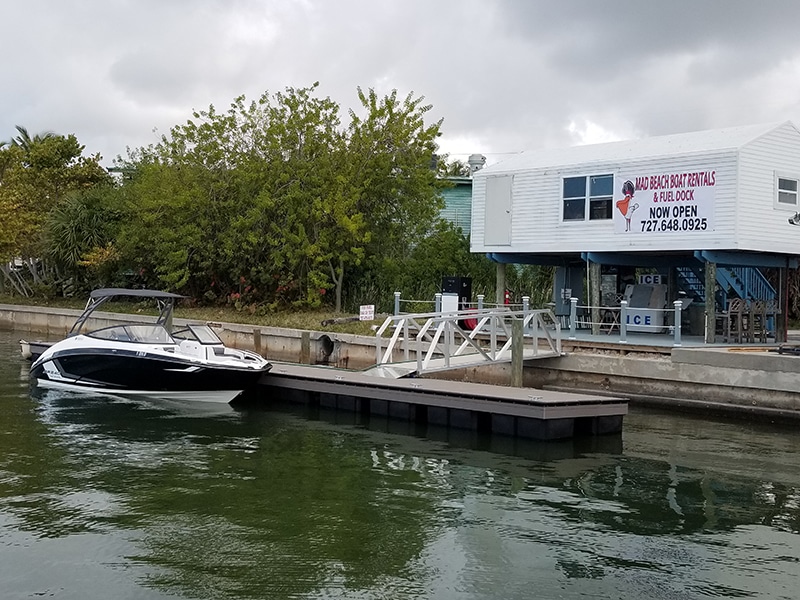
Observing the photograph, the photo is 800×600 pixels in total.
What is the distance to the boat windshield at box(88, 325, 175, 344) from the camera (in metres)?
18.8

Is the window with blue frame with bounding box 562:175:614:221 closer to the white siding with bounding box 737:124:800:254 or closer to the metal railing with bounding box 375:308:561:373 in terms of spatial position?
the metal railing with bounding box 375:308:561:373

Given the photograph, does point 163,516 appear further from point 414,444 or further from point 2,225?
point 2,225

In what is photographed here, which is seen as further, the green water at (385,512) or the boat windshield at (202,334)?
the boat windshield at (202,334)

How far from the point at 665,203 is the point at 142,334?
12290mm

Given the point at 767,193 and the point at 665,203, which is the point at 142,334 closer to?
the point at 665,203

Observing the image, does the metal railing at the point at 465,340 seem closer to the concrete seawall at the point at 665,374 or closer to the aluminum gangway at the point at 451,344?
the aluminum gangway at the point at 451,344

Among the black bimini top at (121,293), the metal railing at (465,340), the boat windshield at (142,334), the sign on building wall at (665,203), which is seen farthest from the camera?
the sign on building wall at (665,203)

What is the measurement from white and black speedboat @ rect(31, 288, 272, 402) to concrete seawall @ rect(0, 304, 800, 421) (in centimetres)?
522

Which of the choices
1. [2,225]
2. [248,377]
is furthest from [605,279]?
[2,225]

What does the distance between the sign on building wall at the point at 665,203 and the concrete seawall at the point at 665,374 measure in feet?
11.0

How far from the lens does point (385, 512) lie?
11.0m

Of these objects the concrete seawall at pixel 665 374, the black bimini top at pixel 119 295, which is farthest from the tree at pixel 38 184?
the black bimini top at pixel 119 295

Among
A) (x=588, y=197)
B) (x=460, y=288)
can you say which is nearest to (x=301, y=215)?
(x=460, y=288)

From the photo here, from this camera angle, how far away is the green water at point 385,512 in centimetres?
868
